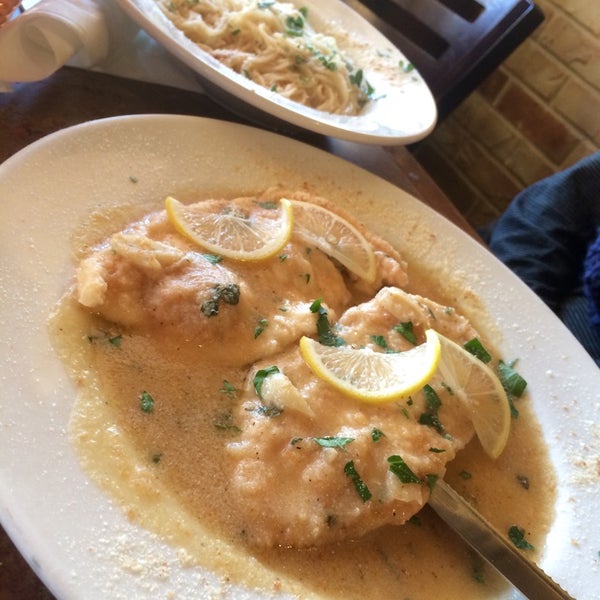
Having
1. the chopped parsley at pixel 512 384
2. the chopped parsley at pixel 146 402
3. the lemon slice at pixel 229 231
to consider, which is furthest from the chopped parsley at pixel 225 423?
the chopped parsley at pixel 512 384

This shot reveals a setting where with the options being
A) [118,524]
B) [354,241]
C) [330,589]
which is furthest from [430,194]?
[118,524]

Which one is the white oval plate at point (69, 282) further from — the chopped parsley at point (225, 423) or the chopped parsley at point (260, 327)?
the chopped parsley at point (260, 327)

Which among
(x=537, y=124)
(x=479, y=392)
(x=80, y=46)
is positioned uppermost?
(x=537, y=124)

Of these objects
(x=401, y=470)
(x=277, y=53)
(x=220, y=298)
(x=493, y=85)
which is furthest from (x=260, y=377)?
(x=493, y=85)

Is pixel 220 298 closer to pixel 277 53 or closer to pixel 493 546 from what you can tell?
pixel 493 546

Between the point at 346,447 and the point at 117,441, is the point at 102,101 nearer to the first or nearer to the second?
the point at 117,441

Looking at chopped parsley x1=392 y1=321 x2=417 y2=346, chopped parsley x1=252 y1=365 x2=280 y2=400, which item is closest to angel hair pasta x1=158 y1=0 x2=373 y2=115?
chopped parsley x1=392 y1=321 x2=417 y2=346

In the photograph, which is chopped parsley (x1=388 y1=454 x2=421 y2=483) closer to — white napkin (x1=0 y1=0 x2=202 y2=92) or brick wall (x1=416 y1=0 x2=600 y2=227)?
white napkin (x1=0 y1=0 x2=202 y2=92)
